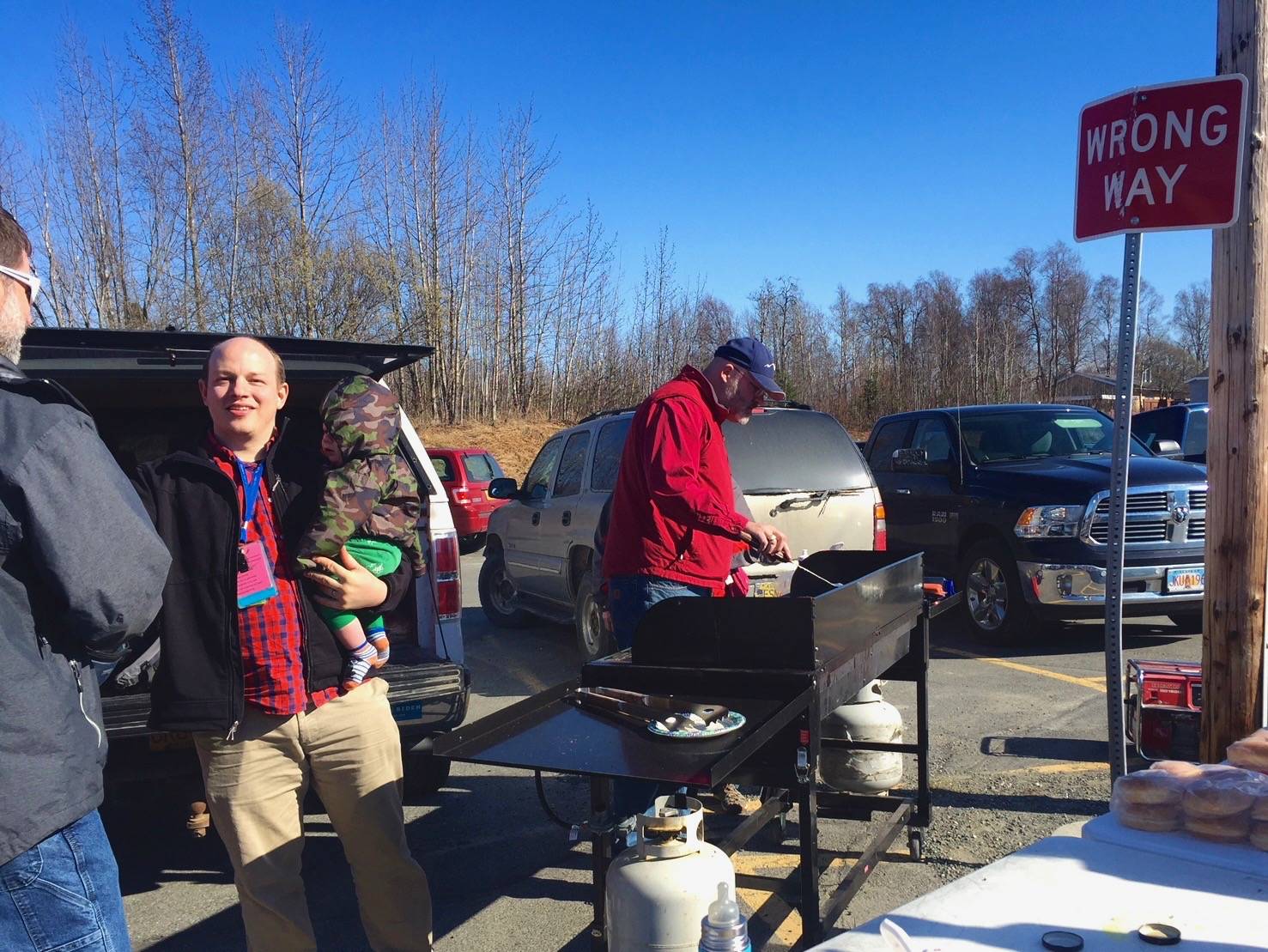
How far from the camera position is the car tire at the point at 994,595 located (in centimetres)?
786

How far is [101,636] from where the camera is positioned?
5.79 feet

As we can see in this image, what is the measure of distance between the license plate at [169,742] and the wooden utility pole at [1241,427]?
3770 mm

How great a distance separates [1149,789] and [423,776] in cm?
355

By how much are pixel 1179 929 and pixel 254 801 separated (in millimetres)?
2212

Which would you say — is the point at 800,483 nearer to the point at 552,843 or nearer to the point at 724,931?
the point at 552,843

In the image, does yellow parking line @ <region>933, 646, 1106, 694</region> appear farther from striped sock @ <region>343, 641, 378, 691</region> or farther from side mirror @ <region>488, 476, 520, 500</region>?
striped sock @ <region>343, 641, 378, 691</region>

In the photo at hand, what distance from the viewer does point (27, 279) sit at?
1872mm

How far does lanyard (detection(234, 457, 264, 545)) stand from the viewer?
106 inches

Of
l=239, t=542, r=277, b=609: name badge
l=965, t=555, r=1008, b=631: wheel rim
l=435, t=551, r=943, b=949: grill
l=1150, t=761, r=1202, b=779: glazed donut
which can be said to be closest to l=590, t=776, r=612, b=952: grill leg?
l=435, t=551, r=943, b=949: grill

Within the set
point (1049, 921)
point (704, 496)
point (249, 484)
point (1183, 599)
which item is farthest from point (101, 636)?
point (1183, 599)

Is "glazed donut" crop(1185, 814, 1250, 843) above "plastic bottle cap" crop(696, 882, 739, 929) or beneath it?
above

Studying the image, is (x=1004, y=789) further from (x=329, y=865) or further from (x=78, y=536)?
(x=78, y=536)

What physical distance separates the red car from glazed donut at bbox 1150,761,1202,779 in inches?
528

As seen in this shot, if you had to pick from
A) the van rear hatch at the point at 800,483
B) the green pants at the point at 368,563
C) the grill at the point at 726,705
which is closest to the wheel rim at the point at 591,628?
the van rear hatch at the point at 800,483
